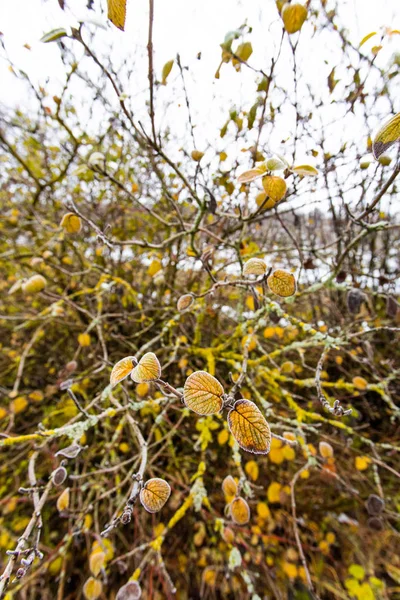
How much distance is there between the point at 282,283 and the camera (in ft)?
1.70

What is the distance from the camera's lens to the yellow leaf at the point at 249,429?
38 centimetres

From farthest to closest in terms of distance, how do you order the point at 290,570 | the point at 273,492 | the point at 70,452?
the point at 290,570, the point at 273,492, the point at 70,452

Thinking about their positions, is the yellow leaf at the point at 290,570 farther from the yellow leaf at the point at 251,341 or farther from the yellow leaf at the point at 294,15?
the yellow leaf at the point at 294,15

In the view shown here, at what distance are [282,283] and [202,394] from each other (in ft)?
0.79

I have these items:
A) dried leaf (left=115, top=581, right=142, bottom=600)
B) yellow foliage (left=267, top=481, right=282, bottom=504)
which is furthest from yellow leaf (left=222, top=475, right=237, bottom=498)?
yellow foliage (left=267, top=481, right=282, bottom=504)

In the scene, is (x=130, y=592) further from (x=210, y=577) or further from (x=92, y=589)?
(x=210, y=577)

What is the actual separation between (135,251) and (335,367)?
112 centimetres

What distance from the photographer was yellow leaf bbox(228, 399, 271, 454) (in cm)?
→ 38

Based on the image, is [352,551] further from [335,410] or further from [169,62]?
[169,62]

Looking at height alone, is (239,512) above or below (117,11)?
below

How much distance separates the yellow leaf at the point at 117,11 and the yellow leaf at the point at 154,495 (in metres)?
0.65

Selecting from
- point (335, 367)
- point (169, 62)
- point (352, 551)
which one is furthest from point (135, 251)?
point (352, 551)

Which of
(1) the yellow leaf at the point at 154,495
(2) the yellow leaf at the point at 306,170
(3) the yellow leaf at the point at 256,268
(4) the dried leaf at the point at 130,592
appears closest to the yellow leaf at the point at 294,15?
(2) the yellow leaf at the point at 306,170

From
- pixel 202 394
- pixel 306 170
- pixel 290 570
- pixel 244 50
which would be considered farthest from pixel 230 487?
pixel 244 50
